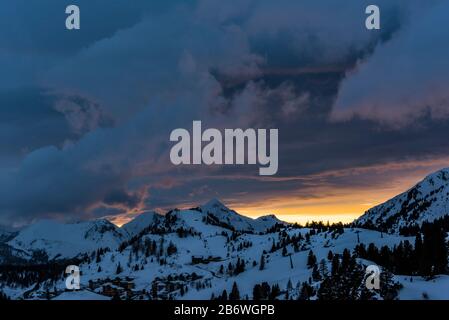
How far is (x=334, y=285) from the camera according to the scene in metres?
187
